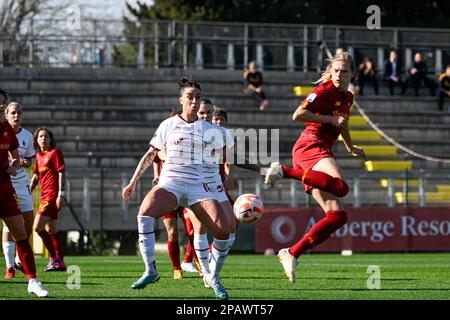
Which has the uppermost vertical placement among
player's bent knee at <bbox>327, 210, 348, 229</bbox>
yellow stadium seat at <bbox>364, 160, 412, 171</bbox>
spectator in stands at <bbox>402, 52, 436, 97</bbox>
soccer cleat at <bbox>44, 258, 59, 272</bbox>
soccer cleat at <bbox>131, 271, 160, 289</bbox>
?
spectator in stands at <bbox>402, 52, 436, 97</bbox>

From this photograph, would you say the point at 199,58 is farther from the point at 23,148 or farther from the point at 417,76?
the point at 23,148

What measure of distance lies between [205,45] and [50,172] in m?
19.5

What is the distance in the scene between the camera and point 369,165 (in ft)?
103

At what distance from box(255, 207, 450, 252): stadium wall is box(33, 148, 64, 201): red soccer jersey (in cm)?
900

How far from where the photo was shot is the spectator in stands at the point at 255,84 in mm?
33406

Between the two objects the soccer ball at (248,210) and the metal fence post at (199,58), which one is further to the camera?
the metal fence post at (199,58)

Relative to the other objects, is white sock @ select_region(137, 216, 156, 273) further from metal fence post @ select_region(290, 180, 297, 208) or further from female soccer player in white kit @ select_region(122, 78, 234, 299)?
metal fence post @ select_region(290, 180, 297, 208)

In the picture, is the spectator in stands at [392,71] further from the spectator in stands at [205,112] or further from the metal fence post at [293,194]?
the spectator in stands at [205,112]

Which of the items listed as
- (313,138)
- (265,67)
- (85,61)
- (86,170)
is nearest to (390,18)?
(265,67)

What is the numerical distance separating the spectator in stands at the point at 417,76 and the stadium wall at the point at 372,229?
10.5 metres

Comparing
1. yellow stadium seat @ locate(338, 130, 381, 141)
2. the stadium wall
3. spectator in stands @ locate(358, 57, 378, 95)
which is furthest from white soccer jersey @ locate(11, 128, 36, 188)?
spectator in stands @ locate(358, 57, 378, 95)

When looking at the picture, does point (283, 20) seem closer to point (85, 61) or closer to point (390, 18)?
point (390, 18)

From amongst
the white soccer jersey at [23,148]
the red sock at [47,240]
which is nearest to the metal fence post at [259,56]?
the red sock at [47,240]

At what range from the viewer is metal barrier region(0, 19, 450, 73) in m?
34.6
